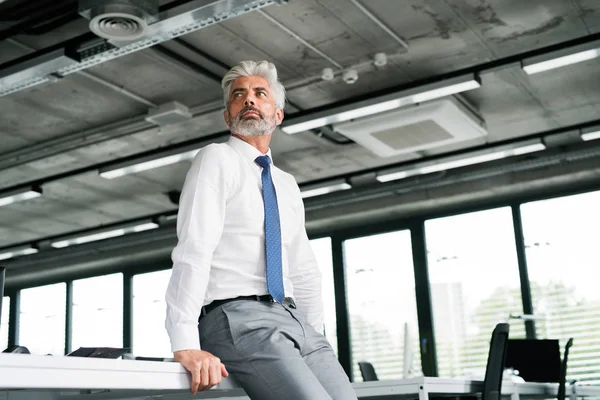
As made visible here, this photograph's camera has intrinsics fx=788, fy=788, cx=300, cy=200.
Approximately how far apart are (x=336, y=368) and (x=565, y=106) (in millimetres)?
6233

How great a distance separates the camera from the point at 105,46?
4.74 metres

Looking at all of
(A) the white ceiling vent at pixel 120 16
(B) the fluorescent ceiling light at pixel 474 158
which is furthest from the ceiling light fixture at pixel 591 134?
(A) the white ceiling vent at pixel 120 16

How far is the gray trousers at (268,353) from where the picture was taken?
5.09 feet

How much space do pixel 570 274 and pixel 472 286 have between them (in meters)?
1.09

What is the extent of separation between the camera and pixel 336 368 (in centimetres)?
175

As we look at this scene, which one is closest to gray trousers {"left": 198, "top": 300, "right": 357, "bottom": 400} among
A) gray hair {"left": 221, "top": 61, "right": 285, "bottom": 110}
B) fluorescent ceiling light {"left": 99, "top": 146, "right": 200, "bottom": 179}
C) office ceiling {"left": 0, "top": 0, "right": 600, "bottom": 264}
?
gray hair {"left": 221, "top": 61, "right": 285, "bottom": 110}

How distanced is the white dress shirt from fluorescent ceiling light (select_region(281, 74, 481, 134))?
410cm

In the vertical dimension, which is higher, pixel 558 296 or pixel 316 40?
pixel 316 40

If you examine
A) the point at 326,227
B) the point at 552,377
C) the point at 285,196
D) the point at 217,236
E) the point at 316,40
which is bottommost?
the point at 552,377

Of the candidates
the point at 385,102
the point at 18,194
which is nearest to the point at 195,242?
the point at 385,102

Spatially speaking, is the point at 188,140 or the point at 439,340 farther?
the point at 439,340

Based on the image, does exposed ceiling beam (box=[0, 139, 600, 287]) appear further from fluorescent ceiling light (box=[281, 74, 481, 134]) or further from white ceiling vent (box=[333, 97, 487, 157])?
fluorescent ceiling light (box=[281, 74, 481, 134])

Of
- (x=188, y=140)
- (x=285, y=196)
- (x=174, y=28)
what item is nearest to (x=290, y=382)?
(x=285, y=196)

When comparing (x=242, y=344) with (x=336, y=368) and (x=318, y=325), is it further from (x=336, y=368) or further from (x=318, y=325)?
(x=318, y=325)
